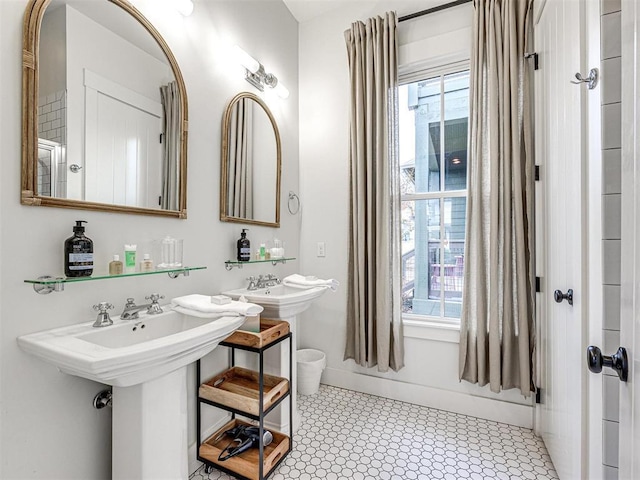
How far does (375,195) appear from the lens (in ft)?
7.45

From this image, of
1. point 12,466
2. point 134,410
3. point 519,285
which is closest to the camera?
point 12,466

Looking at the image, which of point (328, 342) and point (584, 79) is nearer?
point (584, 79)

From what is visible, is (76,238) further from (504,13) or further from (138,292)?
(504,13)

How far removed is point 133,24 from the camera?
1.35 meters

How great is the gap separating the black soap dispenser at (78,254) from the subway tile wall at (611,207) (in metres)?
1.72

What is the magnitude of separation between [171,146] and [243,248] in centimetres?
69

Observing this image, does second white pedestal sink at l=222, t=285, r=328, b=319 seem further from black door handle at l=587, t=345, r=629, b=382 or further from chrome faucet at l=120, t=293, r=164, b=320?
black door handle at l=587, t=345, r=629, b=382

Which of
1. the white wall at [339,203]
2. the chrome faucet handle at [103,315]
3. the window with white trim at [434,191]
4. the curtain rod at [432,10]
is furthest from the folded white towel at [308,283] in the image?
the curtain rod at [432,10]

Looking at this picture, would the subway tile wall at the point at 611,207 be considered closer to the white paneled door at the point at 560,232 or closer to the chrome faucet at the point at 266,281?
the white paneled door at the point at 560,232

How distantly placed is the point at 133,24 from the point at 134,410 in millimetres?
1552

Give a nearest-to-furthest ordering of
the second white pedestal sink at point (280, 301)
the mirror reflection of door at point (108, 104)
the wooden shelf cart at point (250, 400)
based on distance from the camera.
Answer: the mirror reflection of door at point (108, 104) → the wooden shelf cart at point (250, 400) → the second white pedestal sink at point (280, 301)

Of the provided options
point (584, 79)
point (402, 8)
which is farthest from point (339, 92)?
point (584, 79)

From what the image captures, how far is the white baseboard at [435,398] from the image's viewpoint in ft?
6.44

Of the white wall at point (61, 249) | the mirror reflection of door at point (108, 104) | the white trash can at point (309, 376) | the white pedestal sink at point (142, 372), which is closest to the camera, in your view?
the white pedestal sink at point (142, 372)
